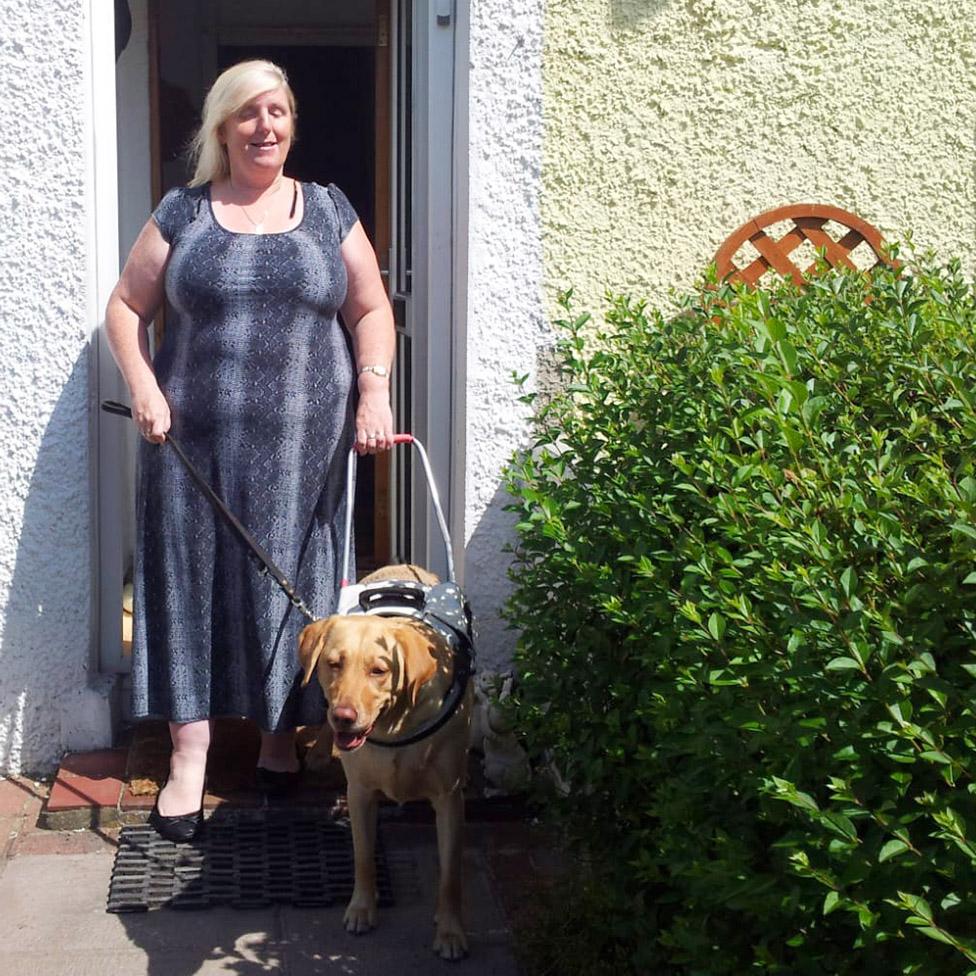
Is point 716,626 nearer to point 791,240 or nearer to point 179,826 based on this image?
point 179,826

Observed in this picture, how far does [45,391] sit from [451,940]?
2149mm

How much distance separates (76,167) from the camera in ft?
14.6

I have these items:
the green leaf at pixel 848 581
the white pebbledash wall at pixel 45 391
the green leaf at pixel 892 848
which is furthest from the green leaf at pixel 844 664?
the white pebbledash wall at pixel 45 391

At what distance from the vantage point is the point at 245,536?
4082 millimetres

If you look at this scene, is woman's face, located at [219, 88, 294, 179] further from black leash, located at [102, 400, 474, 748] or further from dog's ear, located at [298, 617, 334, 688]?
dog's ear, located at [298, 617, 334, 688]

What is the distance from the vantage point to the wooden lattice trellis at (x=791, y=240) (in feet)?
15.5

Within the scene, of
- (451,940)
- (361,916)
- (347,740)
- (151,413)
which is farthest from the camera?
(151,413)

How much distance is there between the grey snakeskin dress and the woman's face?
0.52ft

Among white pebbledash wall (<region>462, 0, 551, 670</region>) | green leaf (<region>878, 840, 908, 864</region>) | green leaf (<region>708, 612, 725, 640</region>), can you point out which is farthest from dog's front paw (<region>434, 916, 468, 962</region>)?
green leaf (<region>878, 840, 908, 864</region>)

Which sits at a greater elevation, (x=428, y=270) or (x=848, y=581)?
(x=428, y=270)

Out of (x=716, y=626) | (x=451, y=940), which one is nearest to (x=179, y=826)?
(x=451, y=940)

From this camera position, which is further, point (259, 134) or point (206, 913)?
point (259, 134)

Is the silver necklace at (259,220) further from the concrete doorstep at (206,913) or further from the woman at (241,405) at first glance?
the concrete doorstep at (206,913)

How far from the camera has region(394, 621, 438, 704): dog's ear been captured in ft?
11.1
